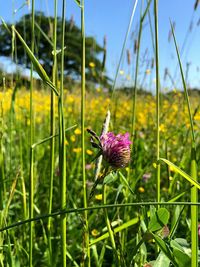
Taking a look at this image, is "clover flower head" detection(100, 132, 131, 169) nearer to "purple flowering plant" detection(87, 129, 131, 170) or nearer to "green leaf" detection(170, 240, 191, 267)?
Answer: "purple flowering plant" detection(87, 129, 131, 170)

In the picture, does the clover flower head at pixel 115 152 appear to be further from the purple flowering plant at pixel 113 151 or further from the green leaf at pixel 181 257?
the green leaf at pixel 181 257

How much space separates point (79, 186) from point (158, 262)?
0.85 m

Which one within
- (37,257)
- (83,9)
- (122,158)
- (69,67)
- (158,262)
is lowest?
(37,257)

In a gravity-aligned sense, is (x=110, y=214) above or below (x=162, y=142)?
below

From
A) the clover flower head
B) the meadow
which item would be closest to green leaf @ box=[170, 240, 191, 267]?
the meadow

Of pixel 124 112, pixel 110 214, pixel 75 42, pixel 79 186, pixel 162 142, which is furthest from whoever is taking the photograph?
pixel 75 42

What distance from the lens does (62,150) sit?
0.43 meters

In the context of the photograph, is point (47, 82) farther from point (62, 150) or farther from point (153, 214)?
point (153, 214)

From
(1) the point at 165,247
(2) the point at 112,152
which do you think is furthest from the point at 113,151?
(1) the point at 165,247

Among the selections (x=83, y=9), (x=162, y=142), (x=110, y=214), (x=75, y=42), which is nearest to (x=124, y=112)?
(x=162, y=142)

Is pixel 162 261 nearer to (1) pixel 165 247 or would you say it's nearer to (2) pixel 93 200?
(1) pixel 165 247

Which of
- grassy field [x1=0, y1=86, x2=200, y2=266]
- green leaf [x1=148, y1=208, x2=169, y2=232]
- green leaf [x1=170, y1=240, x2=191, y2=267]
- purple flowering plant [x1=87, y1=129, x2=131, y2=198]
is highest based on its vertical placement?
purple flowering plant [x1=87, y1=129, x2=131, y2=198]

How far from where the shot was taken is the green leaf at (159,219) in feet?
1.37

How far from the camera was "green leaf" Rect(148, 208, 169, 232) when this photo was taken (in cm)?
42
